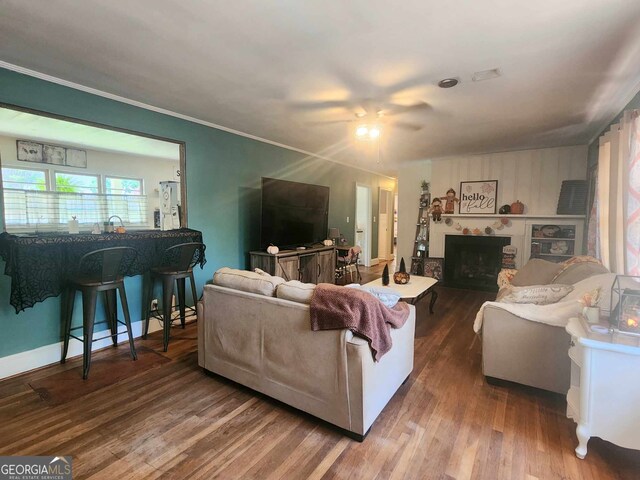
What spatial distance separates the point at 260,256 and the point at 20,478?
115 inches

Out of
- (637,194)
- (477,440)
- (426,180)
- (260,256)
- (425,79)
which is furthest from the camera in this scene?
(426,180)

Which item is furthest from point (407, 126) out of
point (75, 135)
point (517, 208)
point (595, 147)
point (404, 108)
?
point (75, 135)

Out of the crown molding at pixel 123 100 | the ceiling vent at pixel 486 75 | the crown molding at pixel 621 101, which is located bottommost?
the crown molding at pixel 621 101

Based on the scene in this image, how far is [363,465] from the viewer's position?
63.3 inches

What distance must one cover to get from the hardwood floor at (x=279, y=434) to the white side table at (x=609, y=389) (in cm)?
16

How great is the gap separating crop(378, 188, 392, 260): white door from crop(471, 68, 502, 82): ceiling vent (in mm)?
5551

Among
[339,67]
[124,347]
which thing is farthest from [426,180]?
[124,347]

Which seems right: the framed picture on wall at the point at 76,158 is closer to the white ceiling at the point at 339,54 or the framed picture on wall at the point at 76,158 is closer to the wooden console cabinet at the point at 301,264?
the white ceiling at the point at 339,54

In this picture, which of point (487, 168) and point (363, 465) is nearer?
point (363, 465)

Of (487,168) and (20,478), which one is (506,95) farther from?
(20,478)

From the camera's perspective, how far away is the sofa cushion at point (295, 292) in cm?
194

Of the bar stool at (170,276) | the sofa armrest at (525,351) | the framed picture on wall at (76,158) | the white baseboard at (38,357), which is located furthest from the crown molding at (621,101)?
the white baseboard at (38,357)

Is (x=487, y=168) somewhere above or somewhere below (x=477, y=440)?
above

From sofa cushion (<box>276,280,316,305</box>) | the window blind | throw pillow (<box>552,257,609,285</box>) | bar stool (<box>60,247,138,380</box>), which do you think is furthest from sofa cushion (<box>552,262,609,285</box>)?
the window blind
